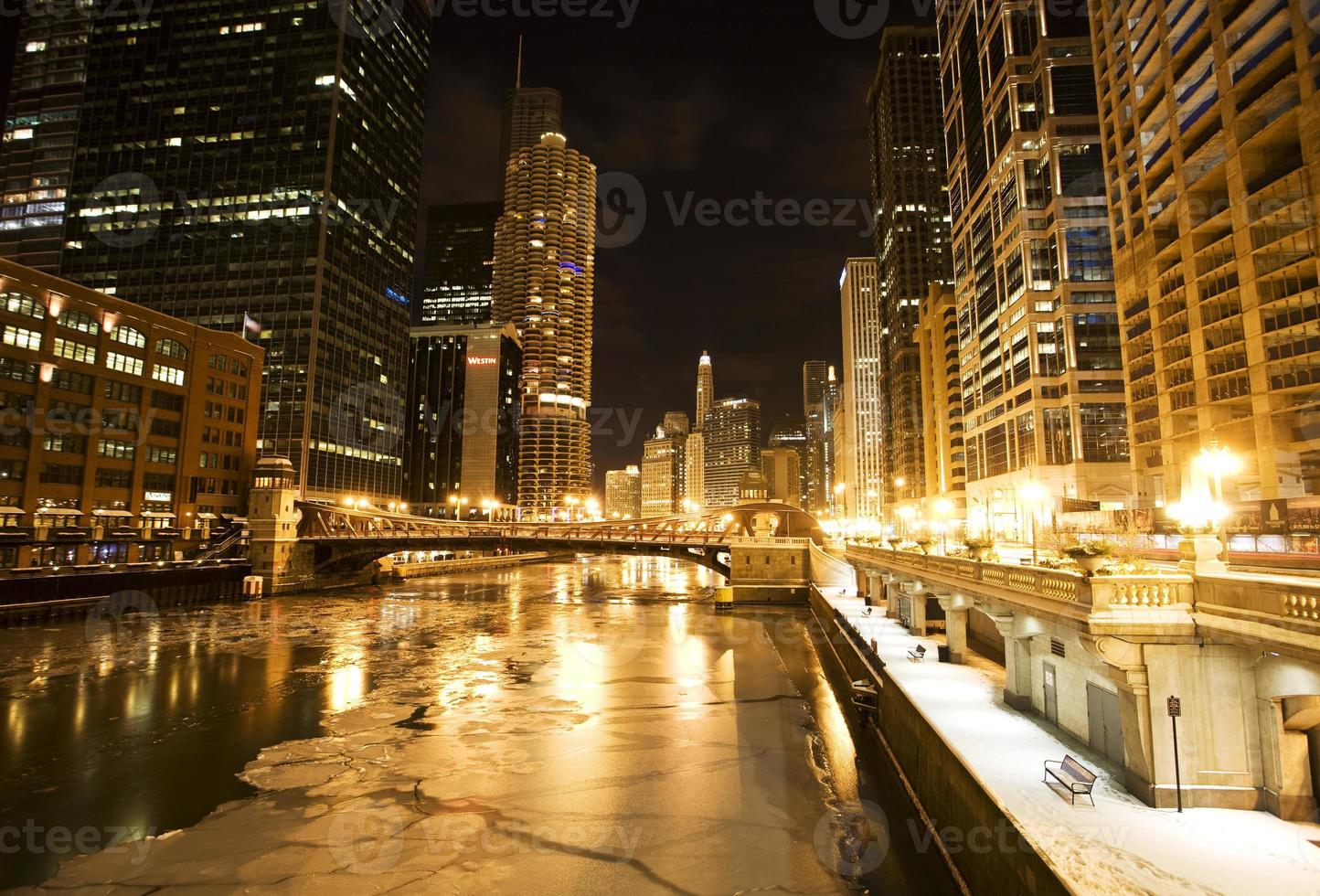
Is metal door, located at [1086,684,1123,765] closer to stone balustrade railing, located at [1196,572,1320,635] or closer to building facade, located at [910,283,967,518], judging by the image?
stone balustrade railing, located at [1196,572,1320,635]

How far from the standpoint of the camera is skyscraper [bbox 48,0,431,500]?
119m

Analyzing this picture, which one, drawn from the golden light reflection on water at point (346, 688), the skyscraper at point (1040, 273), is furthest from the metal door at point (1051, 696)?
the skyscraper at point (1040, 273)

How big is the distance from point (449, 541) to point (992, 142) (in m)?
93.4

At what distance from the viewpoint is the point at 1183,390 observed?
58.9 meters

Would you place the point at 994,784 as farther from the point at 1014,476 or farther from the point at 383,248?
the point at 383,248

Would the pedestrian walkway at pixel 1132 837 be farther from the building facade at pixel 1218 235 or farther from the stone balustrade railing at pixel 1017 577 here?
the building facade at pixel 1218 235

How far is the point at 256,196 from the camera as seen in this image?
12306 centimetres

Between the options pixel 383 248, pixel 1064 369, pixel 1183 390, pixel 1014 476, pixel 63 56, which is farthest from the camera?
pixel 383 248

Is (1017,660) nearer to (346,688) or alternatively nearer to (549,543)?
(346,688)

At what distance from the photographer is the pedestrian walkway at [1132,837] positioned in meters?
10.4

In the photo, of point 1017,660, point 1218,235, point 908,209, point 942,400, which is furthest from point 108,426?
point 908,209

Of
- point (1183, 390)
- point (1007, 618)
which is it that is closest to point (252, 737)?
point (1007, 618)

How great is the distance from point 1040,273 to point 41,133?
18267cm

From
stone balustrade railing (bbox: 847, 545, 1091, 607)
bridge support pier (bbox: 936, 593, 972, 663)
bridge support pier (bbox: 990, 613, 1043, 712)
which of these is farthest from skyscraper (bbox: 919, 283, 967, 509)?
bridge support pier (bbox: 990, 613, 1043, 712)
